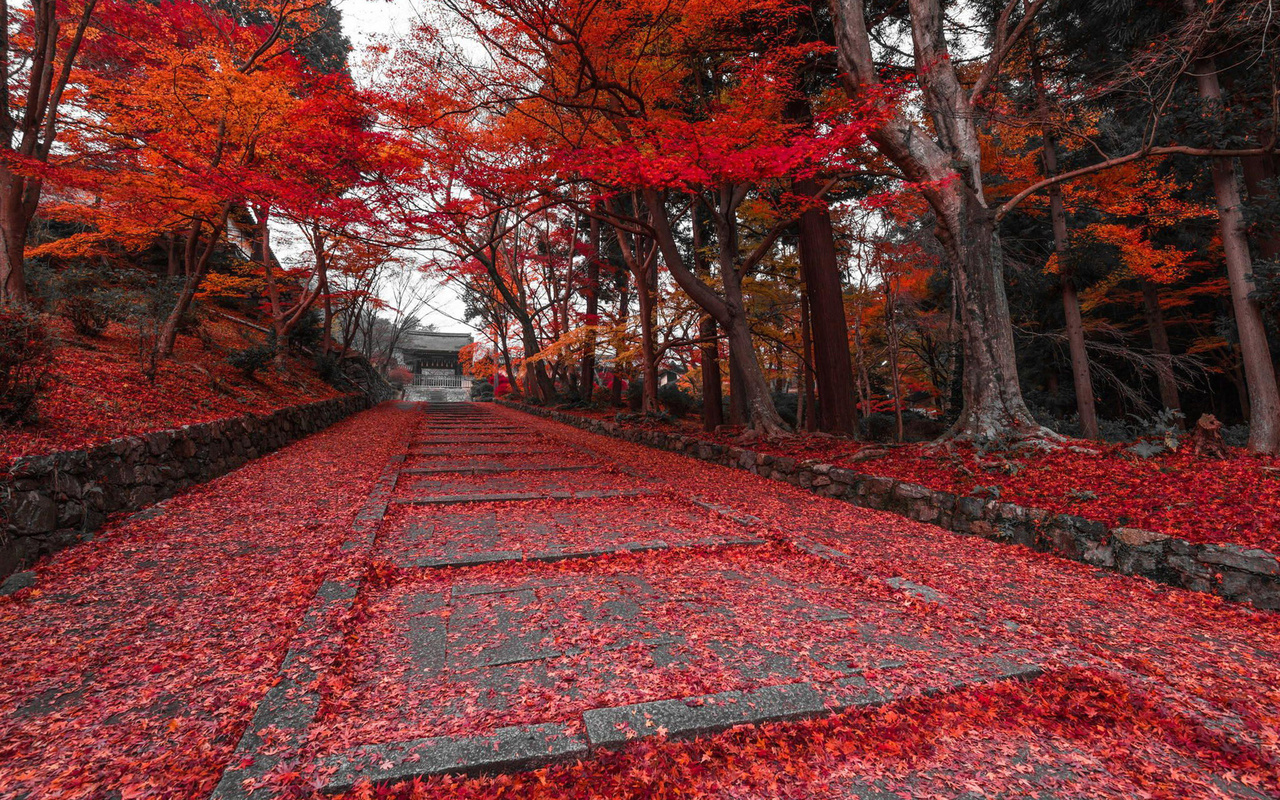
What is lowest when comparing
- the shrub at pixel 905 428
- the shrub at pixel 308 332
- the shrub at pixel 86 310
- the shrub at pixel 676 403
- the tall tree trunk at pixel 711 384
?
the shrub at pixel 905 428

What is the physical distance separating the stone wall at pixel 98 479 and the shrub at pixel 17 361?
569 mm

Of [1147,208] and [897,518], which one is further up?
[1147,208]

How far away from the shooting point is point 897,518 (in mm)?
4758

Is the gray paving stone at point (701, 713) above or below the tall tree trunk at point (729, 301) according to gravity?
below

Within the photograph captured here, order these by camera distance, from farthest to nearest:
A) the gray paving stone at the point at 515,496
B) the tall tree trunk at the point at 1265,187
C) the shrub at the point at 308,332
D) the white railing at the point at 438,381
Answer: the white railing at the point at 438,381 < the shrub at the point at 308,332 < the tall tree trunk at the point at 1265,187 < the gray paving stone at the point at 515,496

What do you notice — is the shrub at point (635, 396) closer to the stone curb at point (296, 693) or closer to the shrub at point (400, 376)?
the stone curb at point (296, 693)

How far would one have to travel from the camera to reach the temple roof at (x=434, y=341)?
41938 mm

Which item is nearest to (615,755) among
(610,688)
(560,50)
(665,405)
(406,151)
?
(610,688)

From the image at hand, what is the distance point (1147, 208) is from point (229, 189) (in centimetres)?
1646

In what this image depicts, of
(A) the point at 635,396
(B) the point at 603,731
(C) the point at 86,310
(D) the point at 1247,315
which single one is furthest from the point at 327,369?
(D) the point at 1247,315

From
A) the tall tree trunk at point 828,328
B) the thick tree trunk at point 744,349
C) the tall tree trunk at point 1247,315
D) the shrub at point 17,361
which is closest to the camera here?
the shrub at point 17,361

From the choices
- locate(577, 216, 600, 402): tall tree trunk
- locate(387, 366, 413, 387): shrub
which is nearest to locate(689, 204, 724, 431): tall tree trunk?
locate(577, 216, 600, 402): tall tree trunk

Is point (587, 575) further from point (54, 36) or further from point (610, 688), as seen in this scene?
point (54, 36)

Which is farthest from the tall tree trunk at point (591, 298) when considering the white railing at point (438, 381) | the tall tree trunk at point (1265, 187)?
the white railing at point (438, 381)
